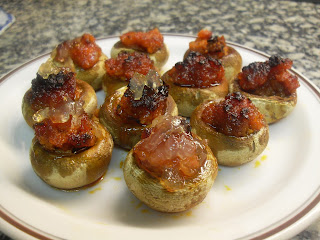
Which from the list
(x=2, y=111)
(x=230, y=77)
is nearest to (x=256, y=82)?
(x=230, y=77)

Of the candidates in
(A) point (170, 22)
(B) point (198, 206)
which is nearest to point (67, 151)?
(B) point (198, 206)

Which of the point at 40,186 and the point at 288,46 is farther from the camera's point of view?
the point at 288,46

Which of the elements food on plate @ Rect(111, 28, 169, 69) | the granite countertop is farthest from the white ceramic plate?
the granite countertop

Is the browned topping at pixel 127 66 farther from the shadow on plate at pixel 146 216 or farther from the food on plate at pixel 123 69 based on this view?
the shadow on plate at pixel 146 216

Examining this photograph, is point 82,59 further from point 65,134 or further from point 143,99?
point 65,134

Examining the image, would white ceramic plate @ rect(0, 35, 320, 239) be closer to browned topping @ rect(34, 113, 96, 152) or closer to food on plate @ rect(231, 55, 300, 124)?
food on plate @ rect(231, 55, 300, 124)

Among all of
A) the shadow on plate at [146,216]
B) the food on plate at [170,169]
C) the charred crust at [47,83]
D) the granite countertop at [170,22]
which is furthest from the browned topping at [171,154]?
the granite countertop at [170,22]

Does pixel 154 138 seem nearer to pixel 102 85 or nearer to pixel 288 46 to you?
pixel 102 85
